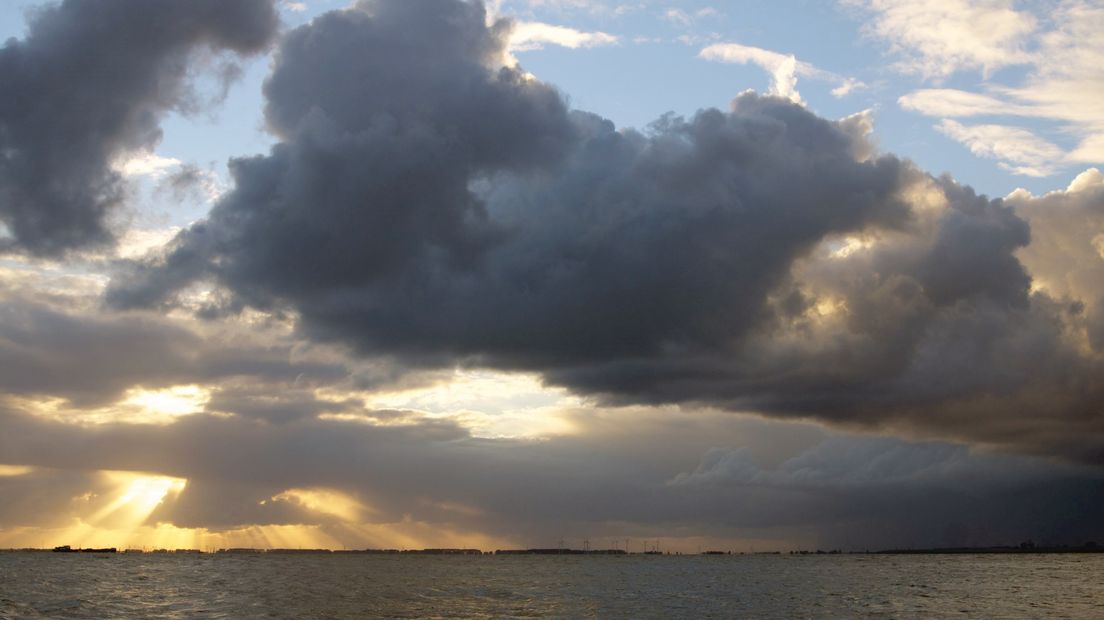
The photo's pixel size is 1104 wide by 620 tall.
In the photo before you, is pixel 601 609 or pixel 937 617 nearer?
pixel 937 617

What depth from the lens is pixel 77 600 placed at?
193375 mm

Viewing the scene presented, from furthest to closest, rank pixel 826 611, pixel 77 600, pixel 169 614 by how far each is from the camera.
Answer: pixel 77 600 < pixel 826 611 < pixel 169 614

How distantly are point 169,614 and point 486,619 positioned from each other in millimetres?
55221

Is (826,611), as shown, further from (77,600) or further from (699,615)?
(77,600)

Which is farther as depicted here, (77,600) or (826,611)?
(77,600)

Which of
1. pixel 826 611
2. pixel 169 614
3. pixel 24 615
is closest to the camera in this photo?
pixel 24 615

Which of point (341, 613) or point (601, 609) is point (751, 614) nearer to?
point (601, 609)

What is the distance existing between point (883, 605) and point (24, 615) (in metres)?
157

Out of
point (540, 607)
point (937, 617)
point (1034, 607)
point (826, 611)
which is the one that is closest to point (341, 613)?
point (540, 607)

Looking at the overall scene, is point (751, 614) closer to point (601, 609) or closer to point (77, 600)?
point (601, 609)

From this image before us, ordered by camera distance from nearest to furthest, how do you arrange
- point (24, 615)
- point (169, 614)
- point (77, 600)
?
Answer: point (24, 615) < point (169, 614) < point (77, 600)

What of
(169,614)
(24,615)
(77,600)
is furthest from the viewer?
(77,600)

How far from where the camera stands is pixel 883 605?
7721 inches

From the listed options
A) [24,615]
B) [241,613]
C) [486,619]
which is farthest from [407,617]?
[24,615]
